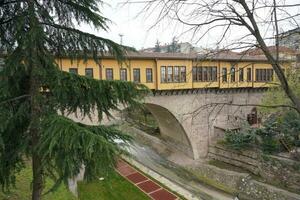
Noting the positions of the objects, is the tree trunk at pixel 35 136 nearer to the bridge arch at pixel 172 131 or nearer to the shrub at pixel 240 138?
the bridge arch at pixel 172 131

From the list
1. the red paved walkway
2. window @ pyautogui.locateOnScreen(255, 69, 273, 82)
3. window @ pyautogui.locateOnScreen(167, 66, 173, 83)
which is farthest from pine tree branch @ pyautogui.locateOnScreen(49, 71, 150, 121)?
window @ pyautogui.locateOnScreen(255, 69, 273, 82)

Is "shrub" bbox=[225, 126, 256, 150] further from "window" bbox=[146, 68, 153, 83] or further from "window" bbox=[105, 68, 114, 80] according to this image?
"window" bbox=[105, 68, 114, 80]

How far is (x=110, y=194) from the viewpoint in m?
17.0

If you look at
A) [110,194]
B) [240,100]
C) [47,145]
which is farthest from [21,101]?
[240,100]

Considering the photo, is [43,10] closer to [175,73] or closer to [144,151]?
[175,73]

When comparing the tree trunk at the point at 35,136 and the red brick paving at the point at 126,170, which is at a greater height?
the tree trunk at the point at 35,136

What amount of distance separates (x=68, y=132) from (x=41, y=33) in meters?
1.93

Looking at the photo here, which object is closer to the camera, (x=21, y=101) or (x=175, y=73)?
(x=21, y=101)

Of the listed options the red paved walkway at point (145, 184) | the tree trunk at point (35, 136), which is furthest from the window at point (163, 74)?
the tree trunk at point (35, 136)

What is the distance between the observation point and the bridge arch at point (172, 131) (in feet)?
84.4

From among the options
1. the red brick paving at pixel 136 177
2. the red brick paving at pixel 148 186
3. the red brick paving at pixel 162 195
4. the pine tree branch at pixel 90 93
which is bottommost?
the red brick paving at pixel 162 195

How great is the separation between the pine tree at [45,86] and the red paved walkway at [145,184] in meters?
11.7

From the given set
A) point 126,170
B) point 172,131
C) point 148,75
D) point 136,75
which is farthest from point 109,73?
point 172,131

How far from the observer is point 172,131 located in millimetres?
28203
